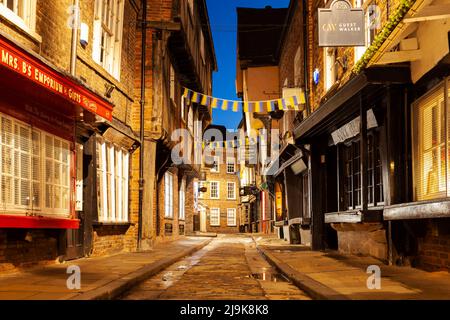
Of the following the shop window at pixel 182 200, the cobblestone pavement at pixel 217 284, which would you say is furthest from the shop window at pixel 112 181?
the shop window at pixel 182 200

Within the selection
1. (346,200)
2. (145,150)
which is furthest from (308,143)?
(145,150)

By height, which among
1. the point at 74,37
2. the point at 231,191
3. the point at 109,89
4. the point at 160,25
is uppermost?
the point at 160,25

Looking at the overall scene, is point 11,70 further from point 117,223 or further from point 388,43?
point 117,223

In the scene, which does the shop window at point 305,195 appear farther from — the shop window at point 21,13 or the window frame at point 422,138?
the shop window at point 21,13

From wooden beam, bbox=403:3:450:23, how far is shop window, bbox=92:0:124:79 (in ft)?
25.6

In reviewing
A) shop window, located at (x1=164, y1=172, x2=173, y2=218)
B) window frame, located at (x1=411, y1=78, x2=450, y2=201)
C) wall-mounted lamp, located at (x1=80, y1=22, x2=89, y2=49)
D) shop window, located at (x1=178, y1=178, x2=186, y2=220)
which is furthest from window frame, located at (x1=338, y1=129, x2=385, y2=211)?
shop window, located at (x1=178, y1=178, x2=186, y2=220)

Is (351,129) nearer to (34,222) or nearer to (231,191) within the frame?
(34,222)

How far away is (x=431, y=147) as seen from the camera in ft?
28.5

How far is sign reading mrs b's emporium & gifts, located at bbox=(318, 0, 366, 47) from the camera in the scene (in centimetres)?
1067

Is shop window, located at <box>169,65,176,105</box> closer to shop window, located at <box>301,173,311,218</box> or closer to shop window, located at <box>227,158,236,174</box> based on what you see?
shop window, located at <box>301,173,311,218</box>

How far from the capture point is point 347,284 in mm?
7660

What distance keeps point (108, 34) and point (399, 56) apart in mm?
7732

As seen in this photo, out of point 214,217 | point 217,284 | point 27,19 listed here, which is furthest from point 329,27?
point 214,217

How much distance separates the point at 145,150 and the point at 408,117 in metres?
8.51
